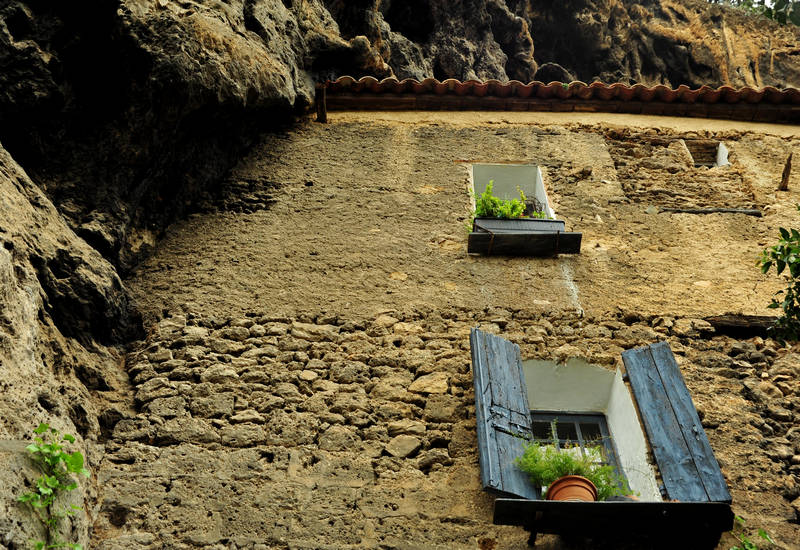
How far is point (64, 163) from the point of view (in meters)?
5.25

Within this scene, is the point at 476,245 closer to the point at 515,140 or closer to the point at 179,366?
the point at 515,140

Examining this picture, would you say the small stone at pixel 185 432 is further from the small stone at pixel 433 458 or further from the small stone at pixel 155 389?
Answer: the small stone at pixel 433 458

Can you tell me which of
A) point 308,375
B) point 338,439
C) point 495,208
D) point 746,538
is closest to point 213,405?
point 308,375

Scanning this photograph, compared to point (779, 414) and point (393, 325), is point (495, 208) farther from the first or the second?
point (779, 414)

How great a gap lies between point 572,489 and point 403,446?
106 centimetres

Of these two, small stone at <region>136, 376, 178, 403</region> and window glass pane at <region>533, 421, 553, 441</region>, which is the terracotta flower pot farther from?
small stone at <region>136, 376, 178, 403</region>

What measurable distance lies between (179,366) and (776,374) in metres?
4.12

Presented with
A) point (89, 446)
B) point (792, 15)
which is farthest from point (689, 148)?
point (792, 15)

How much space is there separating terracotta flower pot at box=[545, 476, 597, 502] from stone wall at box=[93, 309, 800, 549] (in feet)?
0.82

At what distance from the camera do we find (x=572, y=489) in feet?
11.5

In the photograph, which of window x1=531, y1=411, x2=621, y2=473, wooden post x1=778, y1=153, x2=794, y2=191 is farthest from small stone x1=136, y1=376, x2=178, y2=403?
wooden post x1=778, y1=153, x2=794, y2=191

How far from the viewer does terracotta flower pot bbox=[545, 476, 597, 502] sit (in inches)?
137

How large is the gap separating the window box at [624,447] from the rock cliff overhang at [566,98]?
4.19 metres

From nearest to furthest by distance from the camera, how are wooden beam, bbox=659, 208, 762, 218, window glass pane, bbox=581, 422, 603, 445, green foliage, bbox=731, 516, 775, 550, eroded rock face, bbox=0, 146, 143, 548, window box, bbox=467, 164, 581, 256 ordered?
eroded rock face, bbox=0, 146, 143, 548, green foliage, bbox=731, 516, 775, 550, window glass pane, bbox=581, 422, 603, 445, window box, bbox=467, 164, 581, 256, wooden beam, bbox=659, 208, 762, 218
